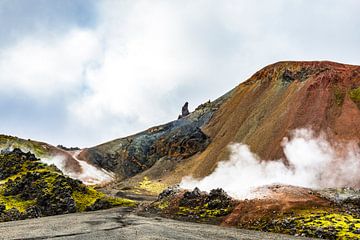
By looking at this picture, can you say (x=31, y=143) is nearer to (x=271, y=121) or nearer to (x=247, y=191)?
(x=271, y=121)

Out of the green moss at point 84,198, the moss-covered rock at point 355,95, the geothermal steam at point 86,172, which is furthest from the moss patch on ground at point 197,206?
the geothermal steam at point 86,172

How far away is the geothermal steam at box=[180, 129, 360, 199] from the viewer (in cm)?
6444

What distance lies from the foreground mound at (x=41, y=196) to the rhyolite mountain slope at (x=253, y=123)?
2980 cm

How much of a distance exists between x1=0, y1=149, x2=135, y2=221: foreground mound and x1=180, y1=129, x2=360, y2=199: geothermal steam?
20121 millimetres

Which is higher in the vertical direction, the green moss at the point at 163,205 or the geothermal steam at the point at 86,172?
the geothermal steam at the point at 86,172

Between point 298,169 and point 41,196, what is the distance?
1653 inches

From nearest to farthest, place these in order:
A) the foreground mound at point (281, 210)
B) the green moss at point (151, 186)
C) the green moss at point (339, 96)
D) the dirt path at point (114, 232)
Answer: the dirt path at point (114, 232) → the foreground mound at point (281, 210) → the green moss at point (339, 96) → the green moss at point (151, 186)

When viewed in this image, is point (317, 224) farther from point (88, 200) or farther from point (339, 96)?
point (339, 96)

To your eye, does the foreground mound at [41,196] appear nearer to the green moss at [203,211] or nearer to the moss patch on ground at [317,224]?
the green moss at [203,211]

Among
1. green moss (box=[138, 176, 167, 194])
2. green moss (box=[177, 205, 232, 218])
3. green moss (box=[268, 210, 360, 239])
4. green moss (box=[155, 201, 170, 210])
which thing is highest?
green moss (box=[138, 176, 167, 194])

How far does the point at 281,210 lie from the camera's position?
5181 centimetres

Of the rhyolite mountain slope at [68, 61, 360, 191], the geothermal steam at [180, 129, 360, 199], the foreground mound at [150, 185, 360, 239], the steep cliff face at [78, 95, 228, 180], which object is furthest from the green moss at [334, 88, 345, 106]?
the steep cliff face at [78, 95, 228, 180]

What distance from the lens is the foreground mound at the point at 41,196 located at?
6400 cm

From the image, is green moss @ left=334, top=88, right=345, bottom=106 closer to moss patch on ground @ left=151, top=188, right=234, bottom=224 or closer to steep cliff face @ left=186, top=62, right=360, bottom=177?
steep cliff face @ left=186, top=62, right=360, bottom=177
